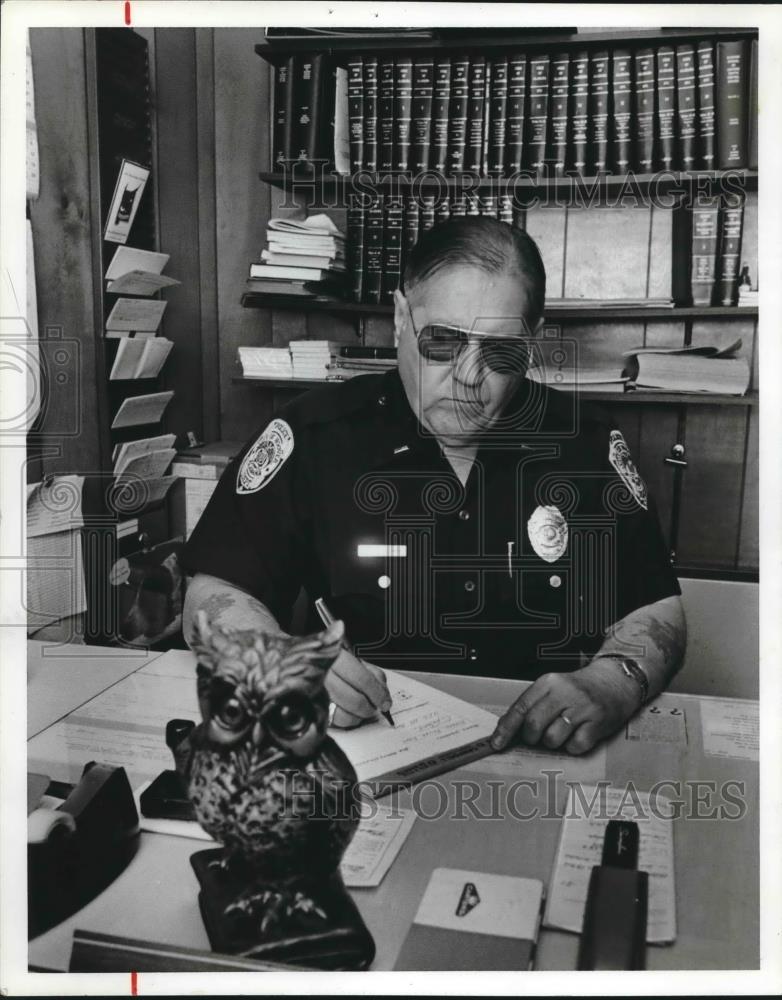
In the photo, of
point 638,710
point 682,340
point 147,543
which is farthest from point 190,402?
point 638,710

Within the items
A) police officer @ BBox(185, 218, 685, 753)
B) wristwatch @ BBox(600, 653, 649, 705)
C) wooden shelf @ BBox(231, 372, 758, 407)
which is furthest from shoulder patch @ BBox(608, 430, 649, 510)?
wooden shelf @ BBox(231, 372, 758, 407)

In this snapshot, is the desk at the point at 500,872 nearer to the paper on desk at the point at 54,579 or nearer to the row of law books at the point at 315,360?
the paper on desk at the point at 54,579

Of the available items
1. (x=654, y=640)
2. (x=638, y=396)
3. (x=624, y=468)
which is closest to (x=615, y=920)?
(x=654, y=640)

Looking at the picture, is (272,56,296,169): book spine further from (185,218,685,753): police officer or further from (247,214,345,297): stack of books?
(185,218,685,753): police officer

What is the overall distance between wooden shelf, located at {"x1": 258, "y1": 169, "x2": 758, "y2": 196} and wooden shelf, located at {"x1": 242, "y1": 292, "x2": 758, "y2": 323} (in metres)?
0.25

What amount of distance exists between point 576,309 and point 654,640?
101 cm

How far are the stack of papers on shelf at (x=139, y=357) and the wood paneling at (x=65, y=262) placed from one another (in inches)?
2.6

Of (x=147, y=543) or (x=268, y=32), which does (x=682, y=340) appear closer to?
(x=268, y=32)

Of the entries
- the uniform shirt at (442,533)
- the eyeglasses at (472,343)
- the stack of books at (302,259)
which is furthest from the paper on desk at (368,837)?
the stack of books at (302,259)

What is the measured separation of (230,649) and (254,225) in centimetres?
171

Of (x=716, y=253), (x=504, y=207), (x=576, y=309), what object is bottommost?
(x=576, y=309)

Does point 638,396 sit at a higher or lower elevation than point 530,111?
lower

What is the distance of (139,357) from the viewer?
1.76 metres

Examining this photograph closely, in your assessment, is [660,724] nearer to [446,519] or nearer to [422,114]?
[446,519]
